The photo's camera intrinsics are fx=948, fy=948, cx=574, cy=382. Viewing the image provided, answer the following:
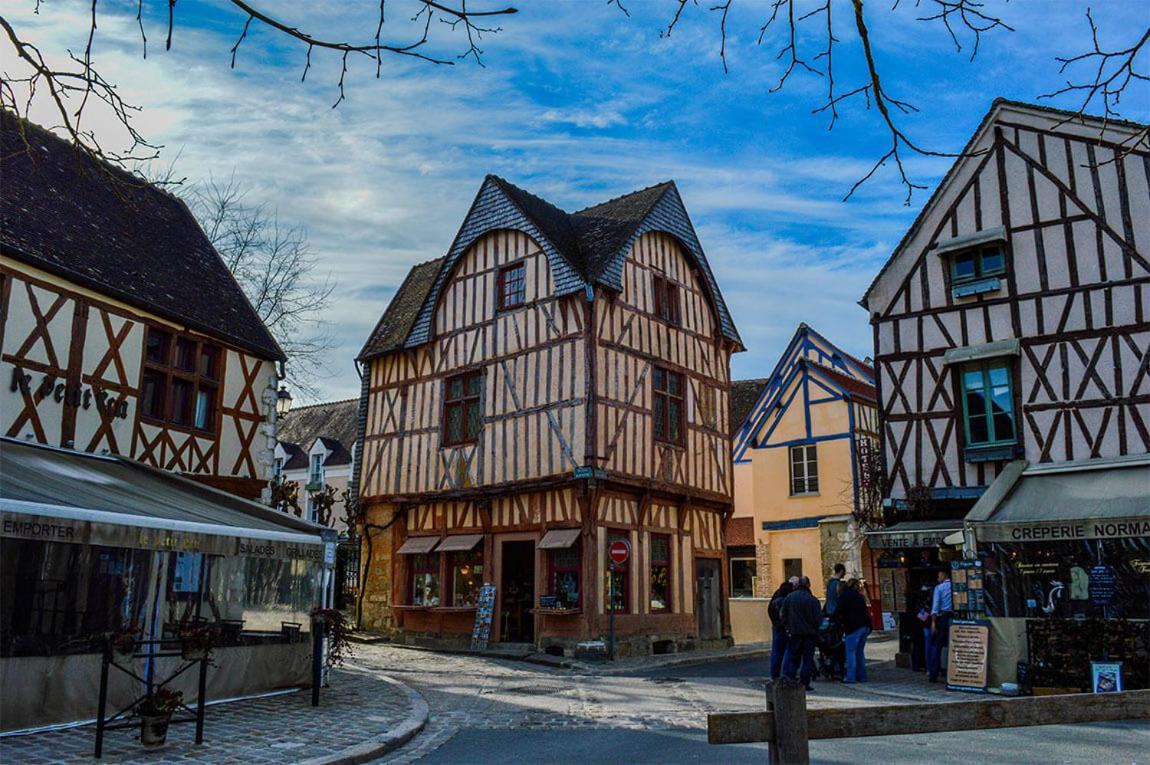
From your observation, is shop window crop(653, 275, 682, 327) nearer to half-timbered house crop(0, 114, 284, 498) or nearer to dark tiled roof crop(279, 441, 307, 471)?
half-timbered house crop(0, 114, 284, 498)

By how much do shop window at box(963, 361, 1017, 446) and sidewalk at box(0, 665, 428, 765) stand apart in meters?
8.66

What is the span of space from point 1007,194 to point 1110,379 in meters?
3.07

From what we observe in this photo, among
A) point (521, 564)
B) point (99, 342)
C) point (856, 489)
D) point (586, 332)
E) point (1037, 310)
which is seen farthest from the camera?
point (856, 489)

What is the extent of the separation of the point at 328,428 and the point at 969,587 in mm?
27540

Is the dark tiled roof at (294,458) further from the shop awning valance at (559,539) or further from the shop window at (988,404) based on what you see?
the shop window at (988,404)

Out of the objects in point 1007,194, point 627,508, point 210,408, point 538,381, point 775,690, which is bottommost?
point 775,690

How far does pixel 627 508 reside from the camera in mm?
16875

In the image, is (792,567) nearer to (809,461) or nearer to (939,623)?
(809,461)

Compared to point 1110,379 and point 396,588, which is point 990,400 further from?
point 396,588

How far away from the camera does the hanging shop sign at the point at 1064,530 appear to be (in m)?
9.98

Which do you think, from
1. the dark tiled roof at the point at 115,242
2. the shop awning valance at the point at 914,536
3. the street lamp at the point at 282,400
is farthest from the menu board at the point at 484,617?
the shop awning valance at the point at 914,536

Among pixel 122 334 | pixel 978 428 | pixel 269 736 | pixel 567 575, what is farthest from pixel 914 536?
pixel 122 334

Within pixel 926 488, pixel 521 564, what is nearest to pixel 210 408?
pixel 521 564

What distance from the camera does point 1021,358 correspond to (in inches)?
522
